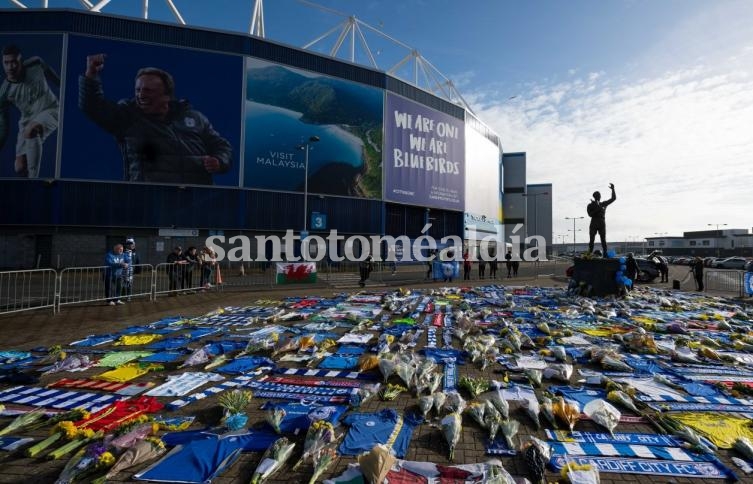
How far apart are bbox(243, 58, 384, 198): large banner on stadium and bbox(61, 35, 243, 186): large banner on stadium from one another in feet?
5.73

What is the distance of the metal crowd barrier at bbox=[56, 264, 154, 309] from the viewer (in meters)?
11.1

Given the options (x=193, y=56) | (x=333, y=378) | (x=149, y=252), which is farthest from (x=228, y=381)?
(x=193, y=56)

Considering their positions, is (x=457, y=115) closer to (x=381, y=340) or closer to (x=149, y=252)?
(x=149, y=252)

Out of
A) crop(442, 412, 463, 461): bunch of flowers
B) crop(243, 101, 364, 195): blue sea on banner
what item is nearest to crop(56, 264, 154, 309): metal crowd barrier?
crop(442, 412, 463, 461): bunch of flowers

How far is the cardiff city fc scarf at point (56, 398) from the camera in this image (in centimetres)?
416

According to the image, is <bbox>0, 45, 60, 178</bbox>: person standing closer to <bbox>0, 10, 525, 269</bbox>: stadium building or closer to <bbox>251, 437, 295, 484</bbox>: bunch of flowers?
<bbox>0, 10, 525, 269</bbox>: stadium building

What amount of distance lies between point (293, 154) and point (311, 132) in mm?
3216

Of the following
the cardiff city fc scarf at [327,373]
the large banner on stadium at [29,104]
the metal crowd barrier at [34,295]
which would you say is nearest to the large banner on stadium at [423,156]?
the large banner on stadium at [29,104]

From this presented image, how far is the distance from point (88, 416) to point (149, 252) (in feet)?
101

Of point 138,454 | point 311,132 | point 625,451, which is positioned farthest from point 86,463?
point 311,132

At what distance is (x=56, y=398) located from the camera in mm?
4348

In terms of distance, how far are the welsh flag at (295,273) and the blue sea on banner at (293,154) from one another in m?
16.8

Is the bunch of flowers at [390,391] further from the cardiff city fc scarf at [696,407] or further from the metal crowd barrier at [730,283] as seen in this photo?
the metal crowd barrier at [730,283]

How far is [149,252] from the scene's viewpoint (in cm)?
3023
